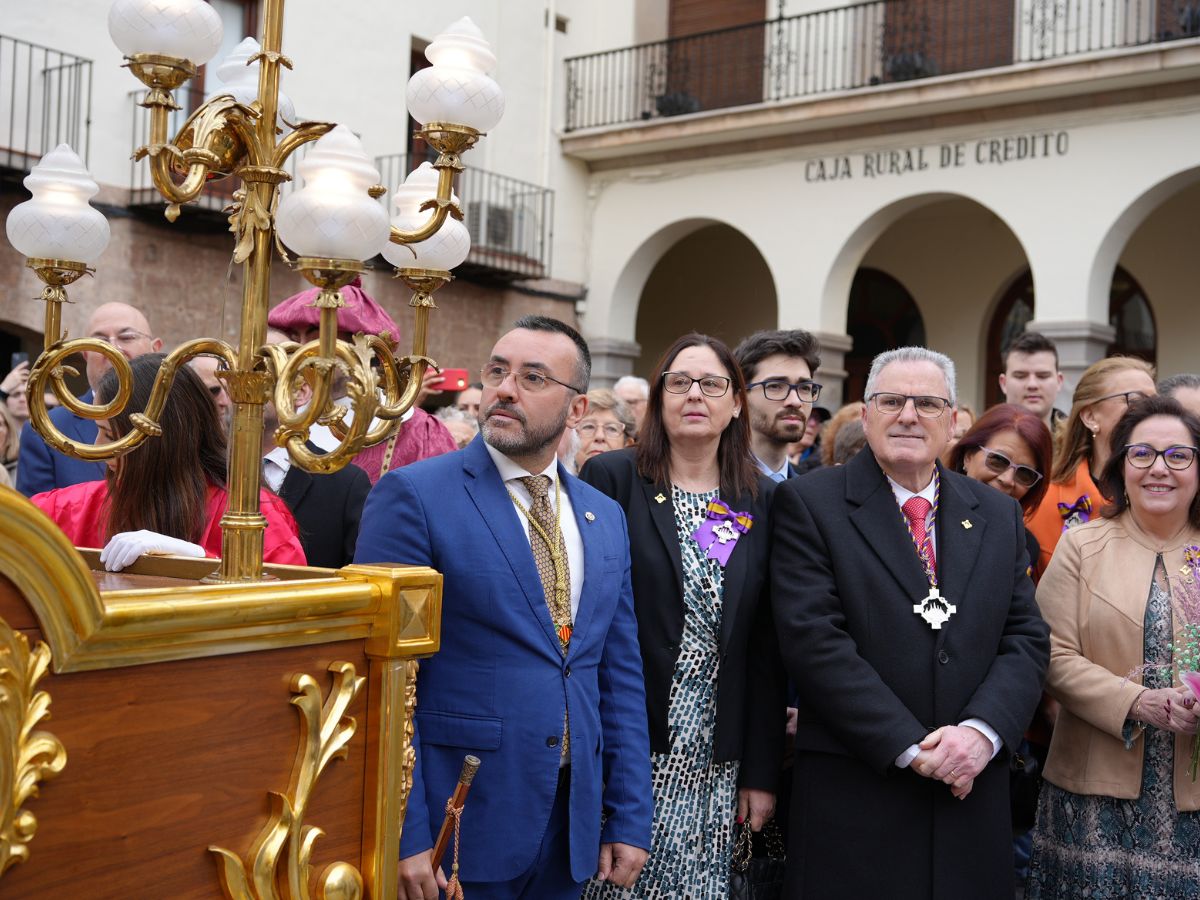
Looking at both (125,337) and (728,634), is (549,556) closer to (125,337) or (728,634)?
(728,634)

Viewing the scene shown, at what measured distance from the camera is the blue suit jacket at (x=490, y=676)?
2.90m

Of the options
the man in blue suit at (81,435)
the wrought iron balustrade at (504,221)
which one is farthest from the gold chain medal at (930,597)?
the wrought iron balustrade at (504,221)

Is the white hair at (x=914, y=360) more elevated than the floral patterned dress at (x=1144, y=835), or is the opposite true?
the white hair at (x=914, y=360)

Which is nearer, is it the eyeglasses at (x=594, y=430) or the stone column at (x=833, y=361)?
the eyeglasses at (x=594, y=430)

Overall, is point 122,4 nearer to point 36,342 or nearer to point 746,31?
point 36,342

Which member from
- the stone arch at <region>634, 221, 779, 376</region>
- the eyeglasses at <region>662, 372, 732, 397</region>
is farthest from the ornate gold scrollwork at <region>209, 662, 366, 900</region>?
the stone arch at <region>634, 221, 779, 376</region>

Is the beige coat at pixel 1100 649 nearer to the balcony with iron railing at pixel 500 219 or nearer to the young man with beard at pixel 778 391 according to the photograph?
the young man with beard at pixel 778 391

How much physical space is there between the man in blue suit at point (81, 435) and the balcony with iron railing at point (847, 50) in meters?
10.3

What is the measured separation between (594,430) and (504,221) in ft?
30.9

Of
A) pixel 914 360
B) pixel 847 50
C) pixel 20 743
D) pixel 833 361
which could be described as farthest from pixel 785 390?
pixel 847 50

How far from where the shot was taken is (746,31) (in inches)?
607

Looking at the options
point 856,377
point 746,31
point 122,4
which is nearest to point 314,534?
point 122,4

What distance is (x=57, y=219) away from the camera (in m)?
2.44

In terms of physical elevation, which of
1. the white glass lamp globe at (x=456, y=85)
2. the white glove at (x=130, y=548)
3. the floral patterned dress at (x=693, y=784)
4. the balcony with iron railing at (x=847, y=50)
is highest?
the balcony with iron railing at (x=847, y=50)
